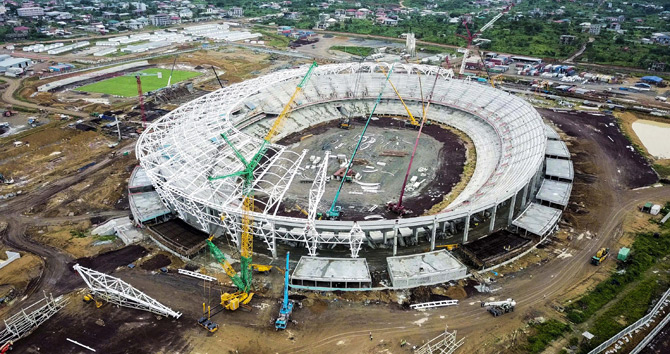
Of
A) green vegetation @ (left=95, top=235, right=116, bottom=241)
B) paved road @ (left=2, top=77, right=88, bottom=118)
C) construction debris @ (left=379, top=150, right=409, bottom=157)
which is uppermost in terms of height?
construction debris @ (left=379, top=150, right=409, bottom=157)

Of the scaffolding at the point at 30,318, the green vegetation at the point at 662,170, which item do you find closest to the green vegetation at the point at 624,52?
the green vegetation at the point at 662,170

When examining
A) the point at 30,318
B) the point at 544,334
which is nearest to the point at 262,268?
the point at 30,318

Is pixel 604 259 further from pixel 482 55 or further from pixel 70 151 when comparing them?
pixel 482 55

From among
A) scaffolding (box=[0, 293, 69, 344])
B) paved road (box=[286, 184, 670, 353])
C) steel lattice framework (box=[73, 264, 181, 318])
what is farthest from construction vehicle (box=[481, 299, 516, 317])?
scaffolding (box=[0, 293, 69, 344])

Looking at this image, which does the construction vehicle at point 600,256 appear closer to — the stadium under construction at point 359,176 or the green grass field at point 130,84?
the stadium under construction at point 359,176

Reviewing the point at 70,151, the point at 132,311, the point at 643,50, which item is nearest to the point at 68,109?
the point at 70,151

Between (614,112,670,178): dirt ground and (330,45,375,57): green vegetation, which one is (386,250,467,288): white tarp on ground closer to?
(614,112,670,178): dirt ground
